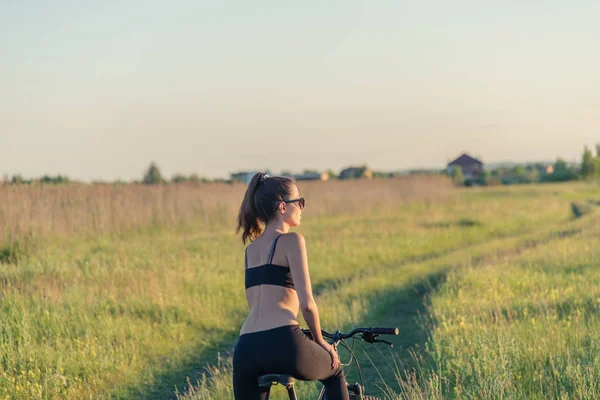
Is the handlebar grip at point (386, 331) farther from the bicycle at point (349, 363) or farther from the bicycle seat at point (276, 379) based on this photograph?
the bicycle seat at point (276, 379)

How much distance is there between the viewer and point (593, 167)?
74.9 metres

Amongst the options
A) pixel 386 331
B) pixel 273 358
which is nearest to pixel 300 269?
pixel 273 358

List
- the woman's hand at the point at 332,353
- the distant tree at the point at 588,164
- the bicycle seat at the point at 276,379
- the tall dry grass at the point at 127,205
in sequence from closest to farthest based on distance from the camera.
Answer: the bicycle seat at the point at 276,379 < the woman's hand at the point at 332,353 < the tall dry grass at the point at 127,205 < the distant tree at the point at 588,164

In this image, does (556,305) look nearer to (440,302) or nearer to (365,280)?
(440,302)

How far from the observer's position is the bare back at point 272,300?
9.93 ft

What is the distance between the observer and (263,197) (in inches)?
126

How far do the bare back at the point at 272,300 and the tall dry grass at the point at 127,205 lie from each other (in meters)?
11.3

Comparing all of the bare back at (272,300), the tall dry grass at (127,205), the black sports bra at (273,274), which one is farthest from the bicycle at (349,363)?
the tall dry grass at (127,205)

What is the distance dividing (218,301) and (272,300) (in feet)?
26.6

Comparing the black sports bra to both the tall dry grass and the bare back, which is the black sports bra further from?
the tall dry grass

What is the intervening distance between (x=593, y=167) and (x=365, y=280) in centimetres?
7022

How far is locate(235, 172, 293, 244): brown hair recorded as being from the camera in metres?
3.17

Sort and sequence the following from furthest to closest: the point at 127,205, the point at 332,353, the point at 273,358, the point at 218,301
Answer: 1. the point at 127,205
2. the point at 218,301
3. the point at 332,353
4. the point at 273,358

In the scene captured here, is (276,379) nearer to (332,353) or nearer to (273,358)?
(273,358)
